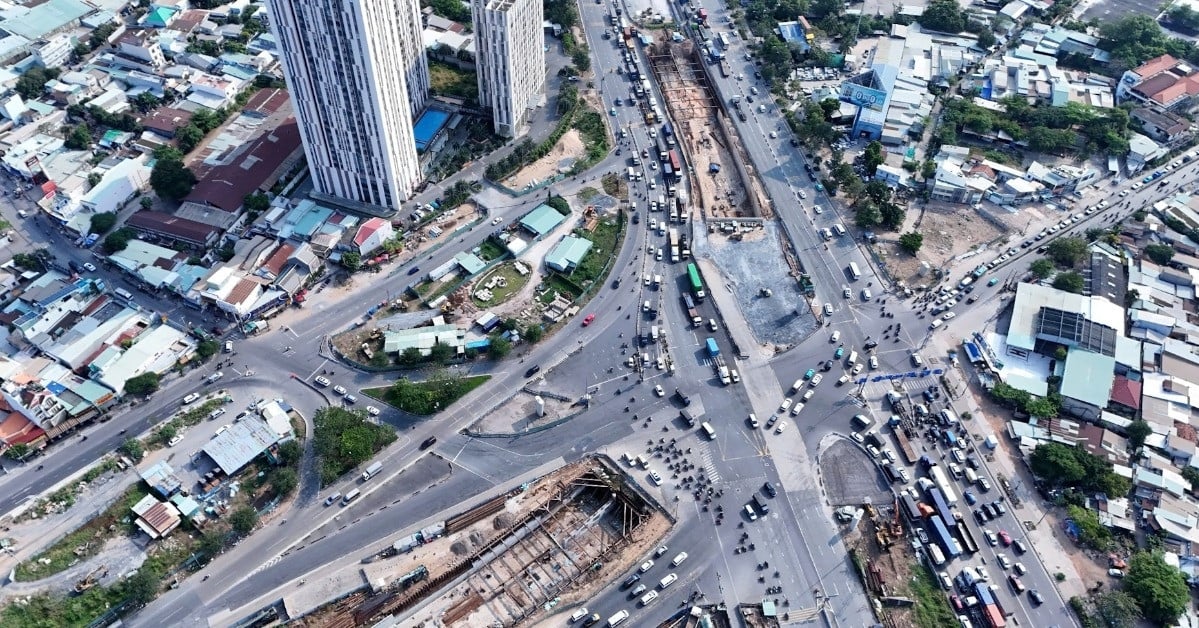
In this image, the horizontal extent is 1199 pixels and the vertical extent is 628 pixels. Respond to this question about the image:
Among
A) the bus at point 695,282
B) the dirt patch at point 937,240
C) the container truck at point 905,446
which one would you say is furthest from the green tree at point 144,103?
the container truck at point 905,446

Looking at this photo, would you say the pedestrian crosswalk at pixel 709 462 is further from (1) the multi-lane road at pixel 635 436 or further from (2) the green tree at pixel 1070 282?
(2) the green tree at pixel 1070 282

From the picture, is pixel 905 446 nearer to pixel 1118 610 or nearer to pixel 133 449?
pixel 1118 610

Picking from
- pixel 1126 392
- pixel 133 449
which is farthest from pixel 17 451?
pixel 1126 392

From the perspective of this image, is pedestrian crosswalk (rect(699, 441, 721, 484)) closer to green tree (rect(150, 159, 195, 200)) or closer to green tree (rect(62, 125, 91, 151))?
green tree (rect(150, 159, 195, 200))

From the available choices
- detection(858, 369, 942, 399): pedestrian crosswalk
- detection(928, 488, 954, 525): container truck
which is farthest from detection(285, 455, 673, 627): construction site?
detection(858, 369, 942, 399): pedestrian crosswalk

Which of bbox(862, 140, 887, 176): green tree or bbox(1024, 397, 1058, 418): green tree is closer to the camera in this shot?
bbox(1024, 397, 1058, 418): green tree
